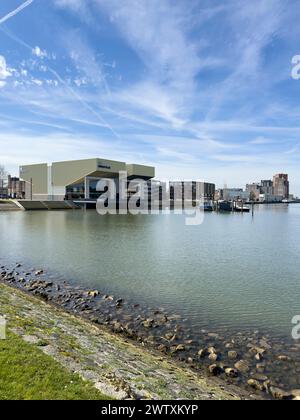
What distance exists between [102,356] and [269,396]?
4.77 m

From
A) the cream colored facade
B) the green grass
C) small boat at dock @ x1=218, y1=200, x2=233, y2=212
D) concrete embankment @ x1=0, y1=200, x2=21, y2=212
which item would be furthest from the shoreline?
small boat at dock @ x1=218, y1=200, x2=233, y2=212

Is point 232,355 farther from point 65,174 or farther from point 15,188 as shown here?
point 15,188

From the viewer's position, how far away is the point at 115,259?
27.1 metres

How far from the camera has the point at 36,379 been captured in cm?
638

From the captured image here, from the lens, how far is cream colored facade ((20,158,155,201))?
455ft

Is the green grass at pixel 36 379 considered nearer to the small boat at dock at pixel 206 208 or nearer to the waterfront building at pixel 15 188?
the small boat at dock at pixel 206 208

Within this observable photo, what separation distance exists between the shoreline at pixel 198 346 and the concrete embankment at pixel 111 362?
570mm

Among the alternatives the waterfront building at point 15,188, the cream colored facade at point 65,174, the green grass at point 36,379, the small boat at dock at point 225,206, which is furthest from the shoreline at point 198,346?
the waterfront building at point 15,188

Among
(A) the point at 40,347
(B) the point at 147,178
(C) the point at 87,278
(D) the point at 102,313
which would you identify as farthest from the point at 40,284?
(B) the point at 147,178

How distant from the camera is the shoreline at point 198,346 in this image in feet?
30.0

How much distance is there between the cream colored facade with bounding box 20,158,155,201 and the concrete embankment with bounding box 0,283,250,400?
128 metres

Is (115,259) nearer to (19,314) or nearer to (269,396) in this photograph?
(19,314)

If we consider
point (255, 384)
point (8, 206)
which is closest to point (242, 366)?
point (255, 384)

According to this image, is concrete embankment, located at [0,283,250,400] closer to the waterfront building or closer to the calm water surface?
the calm water surface
